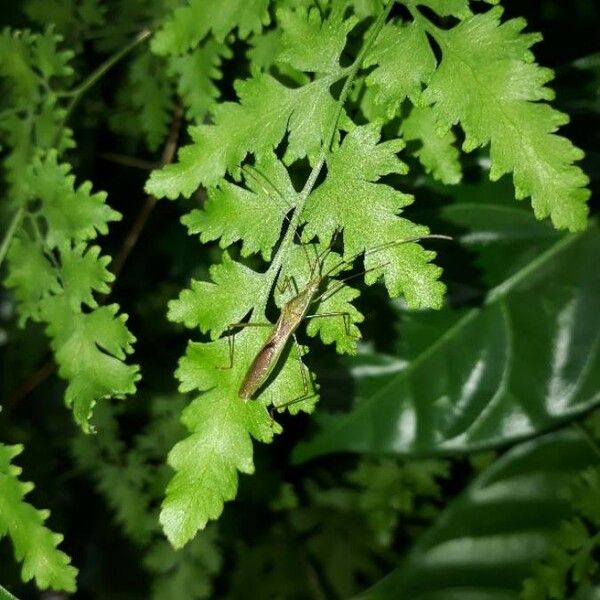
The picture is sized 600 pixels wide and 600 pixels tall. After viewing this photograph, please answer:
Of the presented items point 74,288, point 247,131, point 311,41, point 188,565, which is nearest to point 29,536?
point 74,288

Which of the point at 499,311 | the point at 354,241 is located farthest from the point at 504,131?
the point at 499,311

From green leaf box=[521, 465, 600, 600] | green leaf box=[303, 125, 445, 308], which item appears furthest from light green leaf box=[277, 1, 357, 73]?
green leaf box=[521, 465, 600, 600]

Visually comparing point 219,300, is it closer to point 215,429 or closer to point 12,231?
point 215,429

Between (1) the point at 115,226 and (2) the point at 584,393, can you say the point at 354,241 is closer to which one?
(2) the point at 584,393

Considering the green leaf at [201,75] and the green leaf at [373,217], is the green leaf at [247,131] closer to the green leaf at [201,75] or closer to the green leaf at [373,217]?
the green leaf at [373,217]

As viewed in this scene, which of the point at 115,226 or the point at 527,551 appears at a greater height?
the point at 115,226

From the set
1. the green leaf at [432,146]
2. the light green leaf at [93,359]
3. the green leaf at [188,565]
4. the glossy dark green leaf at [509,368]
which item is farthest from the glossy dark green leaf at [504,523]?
the light green leaf at [93,359]

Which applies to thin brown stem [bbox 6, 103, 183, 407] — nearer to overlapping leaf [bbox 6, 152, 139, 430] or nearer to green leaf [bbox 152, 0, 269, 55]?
overlapping leaf [bbox 6, 152, 139, 430]
